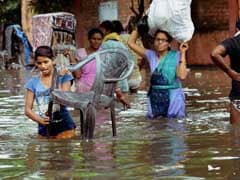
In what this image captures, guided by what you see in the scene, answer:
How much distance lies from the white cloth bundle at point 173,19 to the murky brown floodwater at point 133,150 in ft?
3.62

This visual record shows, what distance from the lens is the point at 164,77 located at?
32.8 feet

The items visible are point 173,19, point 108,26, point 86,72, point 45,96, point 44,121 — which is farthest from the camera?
point 108,26

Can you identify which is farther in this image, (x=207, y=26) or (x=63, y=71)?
(x=207, y=26)

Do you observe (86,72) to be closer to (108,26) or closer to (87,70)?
(87,70)

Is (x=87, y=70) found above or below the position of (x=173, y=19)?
below

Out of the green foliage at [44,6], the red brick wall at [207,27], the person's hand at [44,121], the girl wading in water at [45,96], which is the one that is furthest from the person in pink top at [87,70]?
the green foliage at [44,6]

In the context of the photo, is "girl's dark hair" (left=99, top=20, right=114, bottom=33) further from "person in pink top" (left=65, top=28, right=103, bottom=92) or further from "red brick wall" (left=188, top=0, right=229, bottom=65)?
"red brick wall" (left=188, top=0, right=229, bottom=65)

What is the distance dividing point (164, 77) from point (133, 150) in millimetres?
2457

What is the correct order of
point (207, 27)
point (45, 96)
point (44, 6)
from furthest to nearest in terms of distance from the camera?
point (44, 6), point (207, 27), point (45, 96)

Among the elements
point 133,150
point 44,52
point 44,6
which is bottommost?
point 133,150

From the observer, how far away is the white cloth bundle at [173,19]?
391 inches

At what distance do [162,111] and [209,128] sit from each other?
87 centimetres

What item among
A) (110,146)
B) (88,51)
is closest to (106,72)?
(110,146)

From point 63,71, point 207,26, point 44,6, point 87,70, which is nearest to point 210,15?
point 207,26
